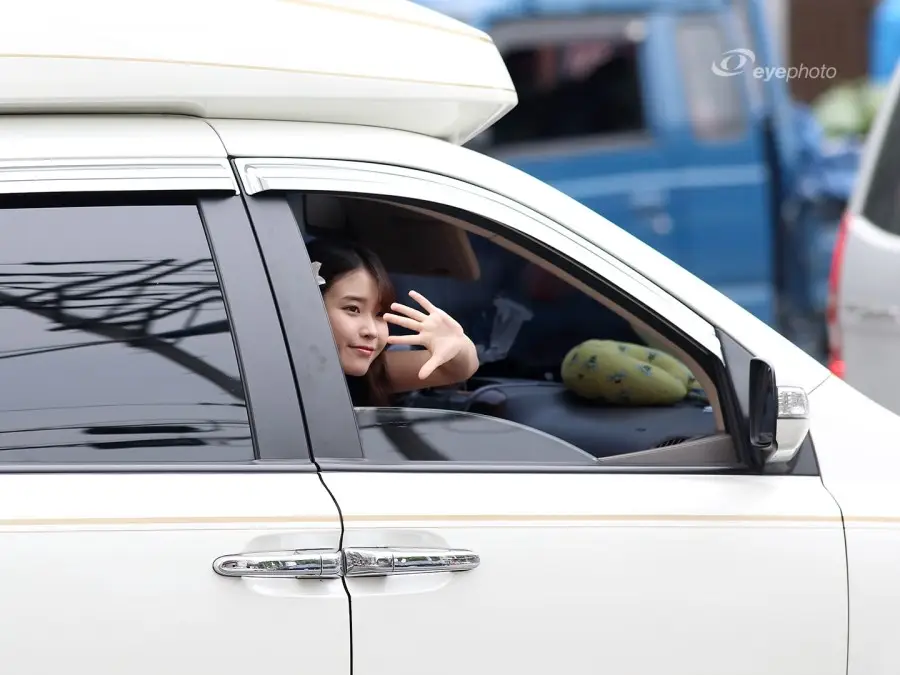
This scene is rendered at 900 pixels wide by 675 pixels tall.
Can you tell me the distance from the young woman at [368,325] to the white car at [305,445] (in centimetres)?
21

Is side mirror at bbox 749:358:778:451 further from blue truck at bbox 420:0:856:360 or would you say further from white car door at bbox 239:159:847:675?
blue truck at bbox 420:0:856:360

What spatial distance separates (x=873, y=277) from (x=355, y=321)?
2.44 meters

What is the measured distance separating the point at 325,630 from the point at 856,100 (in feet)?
31.0

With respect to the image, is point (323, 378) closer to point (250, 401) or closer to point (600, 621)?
point (250, 401)

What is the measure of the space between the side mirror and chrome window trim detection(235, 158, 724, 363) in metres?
0.14

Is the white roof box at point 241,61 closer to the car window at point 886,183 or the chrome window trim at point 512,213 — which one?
the chrome window trim at point 512,213

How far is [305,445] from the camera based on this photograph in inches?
82.4

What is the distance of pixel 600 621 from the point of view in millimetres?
2115

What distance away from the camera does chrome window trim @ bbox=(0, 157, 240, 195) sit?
2.09m

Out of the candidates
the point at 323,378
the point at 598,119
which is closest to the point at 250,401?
the point at 323,378

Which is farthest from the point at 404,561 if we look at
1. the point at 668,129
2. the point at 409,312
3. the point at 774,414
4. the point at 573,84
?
the point at 573,84

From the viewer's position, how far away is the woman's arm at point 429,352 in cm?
240

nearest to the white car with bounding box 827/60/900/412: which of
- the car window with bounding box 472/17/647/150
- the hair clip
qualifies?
the hair clip

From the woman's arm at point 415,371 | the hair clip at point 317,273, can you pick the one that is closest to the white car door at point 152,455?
the hair clip at point 317,273
